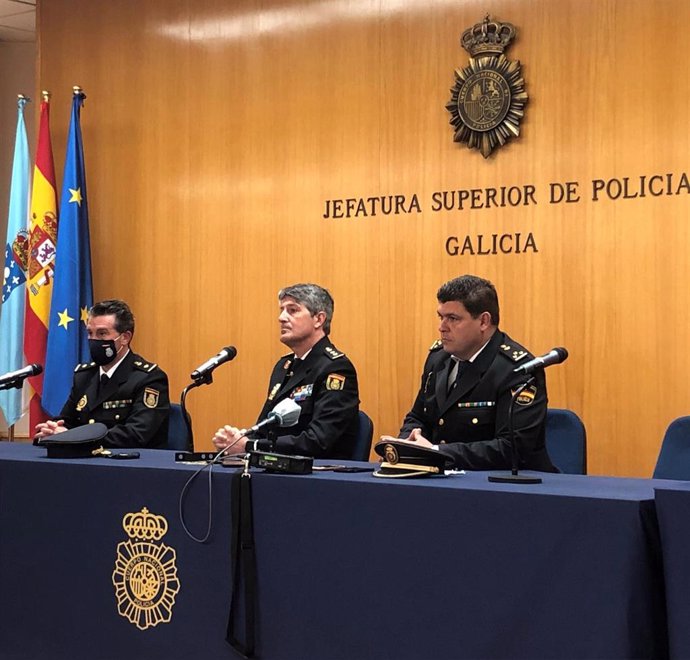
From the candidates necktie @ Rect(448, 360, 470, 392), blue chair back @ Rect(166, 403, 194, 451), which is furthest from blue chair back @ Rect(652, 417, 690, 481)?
blue chair back @ Rect(166, 403, 194, 451)

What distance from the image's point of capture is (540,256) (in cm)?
493

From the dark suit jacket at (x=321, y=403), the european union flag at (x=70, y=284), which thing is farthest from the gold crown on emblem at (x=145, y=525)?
the european union flag at (x=70, y=284)

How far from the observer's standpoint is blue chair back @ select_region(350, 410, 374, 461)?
4.14 metres

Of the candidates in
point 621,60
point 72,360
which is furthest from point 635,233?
point 72,360

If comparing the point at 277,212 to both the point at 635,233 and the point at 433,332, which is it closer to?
the point at 433,332

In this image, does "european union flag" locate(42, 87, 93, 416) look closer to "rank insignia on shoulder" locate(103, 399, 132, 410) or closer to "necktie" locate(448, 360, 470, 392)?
"rank insignia on shoulder" locate(103, 399, 132, 410)

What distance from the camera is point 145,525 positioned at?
3.20m

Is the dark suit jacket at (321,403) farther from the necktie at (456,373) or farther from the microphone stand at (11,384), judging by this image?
the microphone stand at (11,384)

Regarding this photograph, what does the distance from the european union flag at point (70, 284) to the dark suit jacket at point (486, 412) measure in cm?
275

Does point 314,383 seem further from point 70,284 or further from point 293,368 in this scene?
point 70,284

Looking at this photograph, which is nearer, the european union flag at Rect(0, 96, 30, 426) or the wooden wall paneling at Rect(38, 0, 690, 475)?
the wooden wall paneling at Rect(38, 0, 690, 475)

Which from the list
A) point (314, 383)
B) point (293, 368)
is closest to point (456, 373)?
point (314, 383)

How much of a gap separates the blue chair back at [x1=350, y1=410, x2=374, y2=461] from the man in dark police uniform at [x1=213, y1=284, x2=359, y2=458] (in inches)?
0.8

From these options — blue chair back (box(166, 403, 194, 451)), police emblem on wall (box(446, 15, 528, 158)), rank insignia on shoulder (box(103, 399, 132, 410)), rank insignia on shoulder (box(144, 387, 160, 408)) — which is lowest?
blue chair back (box(166, 403, 194, 451))
